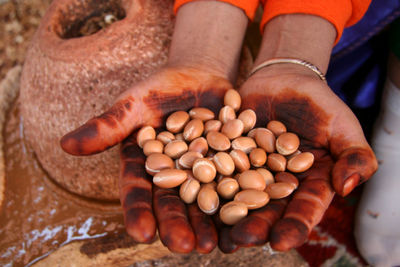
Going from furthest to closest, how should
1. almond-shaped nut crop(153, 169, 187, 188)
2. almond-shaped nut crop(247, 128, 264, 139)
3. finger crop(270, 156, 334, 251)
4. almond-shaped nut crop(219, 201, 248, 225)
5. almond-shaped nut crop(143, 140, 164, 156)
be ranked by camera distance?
almond-shaped nut crop(247, 128, 264, 139) → almond-shaped nut crop(143, 140, 164, 156) → almond-shaped nut crop(153, 169, 187, 188) → almond-shaped nut crop(219, 201, 248, 225) → finger crop(270, 156, 334, 251)

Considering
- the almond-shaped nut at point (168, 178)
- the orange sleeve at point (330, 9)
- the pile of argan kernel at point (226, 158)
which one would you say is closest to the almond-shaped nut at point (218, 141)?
the pile of argan kernel at point (226, 158)

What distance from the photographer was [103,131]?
3.84 ft

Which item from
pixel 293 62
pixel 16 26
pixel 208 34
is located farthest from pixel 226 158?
pixel 16 26

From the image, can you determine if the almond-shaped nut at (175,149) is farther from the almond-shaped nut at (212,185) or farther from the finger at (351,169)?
the finger at (351,169)

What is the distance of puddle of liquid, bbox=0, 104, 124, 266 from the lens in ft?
5.41

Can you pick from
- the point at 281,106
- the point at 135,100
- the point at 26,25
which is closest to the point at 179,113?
the point at 135,100

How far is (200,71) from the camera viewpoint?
153cm

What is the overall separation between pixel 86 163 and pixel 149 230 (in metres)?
0.81

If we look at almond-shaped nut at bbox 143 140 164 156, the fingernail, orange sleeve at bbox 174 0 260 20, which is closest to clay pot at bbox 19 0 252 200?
orange sleeve at bbox 174 0 260 20

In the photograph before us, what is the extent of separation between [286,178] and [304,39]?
724mm

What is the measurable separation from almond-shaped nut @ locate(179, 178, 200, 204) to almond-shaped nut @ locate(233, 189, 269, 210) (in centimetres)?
15

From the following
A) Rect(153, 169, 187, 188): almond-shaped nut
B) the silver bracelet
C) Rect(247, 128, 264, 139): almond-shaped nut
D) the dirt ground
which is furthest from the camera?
the dirt ground

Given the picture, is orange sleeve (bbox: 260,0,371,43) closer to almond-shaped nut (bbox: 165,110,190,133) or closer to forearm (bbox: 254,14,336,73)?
forearm (bbox: 254,14,336,73)

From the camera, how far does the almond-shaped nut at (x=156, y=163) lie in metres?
1.22
